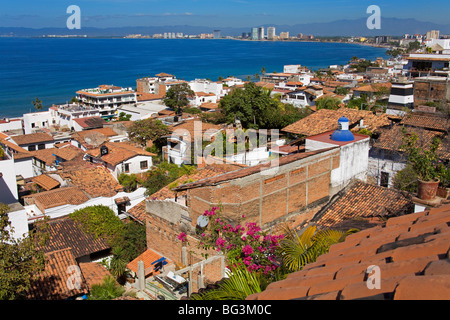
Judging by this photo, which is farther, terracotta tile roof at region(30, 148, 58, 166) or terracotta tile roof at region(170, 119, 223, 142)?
terracotta tile roof at region(170, 119, 223, 142)

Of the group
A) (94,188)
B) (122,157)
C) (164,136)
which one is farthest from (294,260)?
(164,136)

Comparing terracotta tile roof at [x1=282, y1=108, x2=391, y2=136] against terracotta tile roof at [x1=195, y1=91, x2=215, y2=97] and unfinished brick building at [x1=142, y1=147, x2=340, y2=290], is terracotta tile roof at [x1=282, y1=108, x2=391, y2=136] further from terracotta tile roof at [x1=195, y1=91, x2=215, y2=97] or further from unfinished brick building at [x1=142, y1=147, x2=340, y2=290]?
terracotta tile roof at [x1=195, y1=91, x2=215, y2=97]

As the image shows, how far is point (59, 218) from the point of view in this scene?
17.2m

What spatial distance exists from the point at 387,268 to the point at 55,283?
1103 cm

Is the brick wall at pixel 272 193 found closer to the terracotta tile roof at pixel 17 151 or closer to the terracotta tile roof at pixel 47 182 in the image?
the terracotta tile roof at pixel 47 182

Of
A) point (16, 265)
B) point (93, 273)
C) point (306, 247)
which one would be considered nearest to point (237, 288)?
point (306, 247)

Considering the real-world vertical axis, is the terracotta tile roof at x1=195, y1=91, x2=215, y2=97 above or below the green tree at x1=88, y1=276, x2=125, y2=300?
above

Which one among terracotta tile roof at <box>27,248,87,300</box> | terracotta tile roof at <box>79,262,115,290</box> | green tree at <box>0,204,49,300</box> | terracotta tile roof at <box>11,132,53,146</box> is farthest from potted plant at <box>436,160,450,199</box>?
terracotta tile roof at <box>11,132,53,146</box>

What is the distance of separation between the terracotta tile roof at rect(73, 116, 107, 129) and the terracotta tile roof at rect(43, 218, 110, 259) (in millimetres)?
33159

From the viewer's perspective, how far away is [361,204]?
1232cm

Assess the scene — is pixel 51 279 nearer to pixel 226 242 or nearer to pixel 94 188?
pixel 226 242

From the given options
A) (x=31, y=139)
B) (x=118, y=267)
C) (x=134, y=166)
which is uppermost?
(x=31, y=139)

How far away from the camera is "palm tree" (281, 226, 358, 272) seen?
223 inches

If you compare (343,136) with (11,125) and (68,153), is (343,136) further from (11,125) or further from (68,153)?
(11,125)
